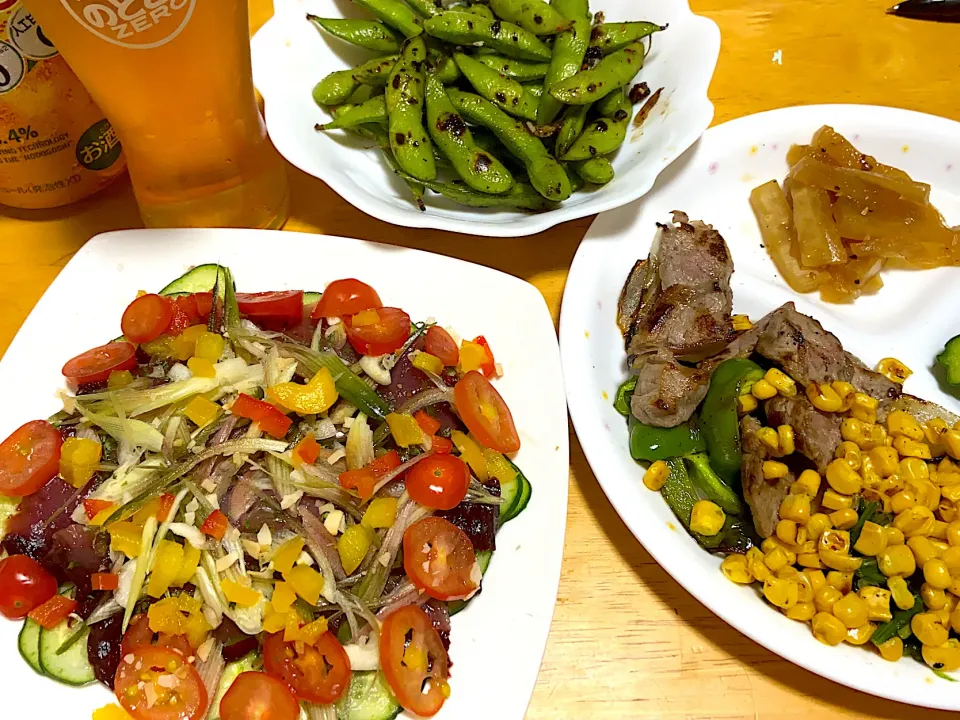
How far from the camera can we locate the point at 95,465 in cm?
138

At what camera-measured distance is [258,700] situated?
3.93ft

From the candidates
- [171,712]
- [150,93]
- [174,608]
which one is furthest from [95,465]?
[150,93]

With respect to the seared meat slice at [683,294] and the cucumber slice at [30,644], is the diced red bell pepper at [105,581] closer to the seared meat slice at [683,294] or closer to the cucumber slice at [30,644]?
the cucumber slice at [30,644]

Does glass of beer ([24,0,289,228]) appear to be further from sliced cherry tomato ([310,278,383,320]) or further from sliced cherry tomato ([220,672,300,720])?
sliced cherry tomato ([220,672,300,720])

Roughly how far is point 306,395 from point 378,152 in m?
0.79

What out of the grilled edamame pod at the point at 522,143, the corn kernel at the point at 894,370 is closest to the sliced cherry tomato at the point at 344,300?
the grilled edamame pod at the point at 522,143

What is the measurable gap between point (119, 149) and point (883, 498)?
80.8 inches

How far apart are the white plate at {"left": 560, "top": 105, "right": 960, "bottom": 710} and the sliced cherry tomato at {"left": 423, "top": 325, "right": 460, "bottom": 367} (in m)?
0.26

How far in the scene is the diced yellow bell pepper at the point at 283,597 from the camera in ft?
4.12

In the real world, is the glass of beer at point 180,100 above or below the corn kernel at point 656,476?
above

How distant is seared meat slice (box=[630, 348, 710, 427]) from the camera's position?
5.10 feet

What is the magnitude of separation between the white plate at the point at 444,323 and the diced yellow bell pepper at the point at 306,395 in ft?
1.07

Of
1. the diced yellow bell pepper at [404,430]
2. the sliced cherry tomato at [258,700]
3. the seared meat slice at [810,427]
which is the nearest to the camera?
the sliced cherry tomato at [258,700]

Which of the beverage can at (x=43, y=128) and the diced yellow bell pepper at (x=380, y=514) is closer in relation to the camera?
the diced yellow bell pepper at (x=380, y=514)
